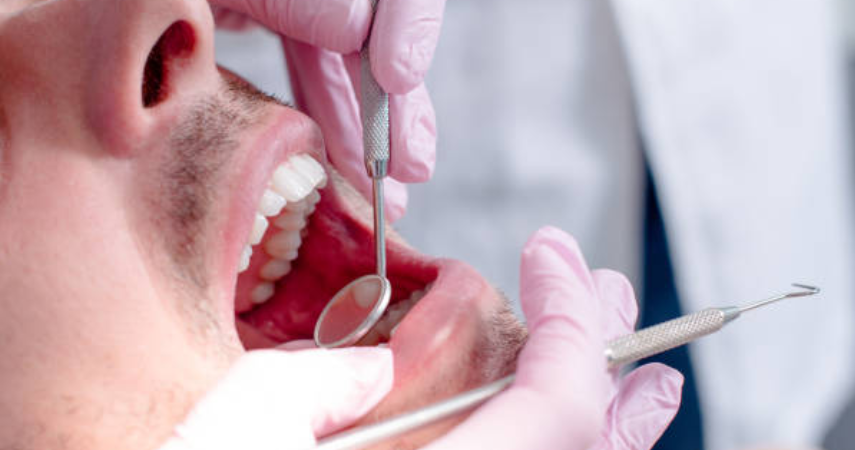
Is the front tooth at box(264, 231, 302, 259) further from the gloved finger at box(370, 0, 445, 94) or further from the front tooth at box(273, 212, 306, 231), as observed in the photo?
the gloved finger at box(370, 0, 445, 94)

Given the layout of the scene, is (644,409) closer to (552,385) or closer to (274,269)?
(552,385)

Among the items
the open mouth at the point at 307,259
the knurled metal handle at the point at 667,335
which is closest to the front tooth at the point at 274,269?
→ the open mouth at the point at 307,259

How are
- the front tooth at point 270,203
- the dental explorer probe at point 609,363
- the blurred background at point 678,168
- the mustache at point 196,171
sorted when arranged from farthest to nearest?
the blurred background at point 678,168 → the front tooth at point 270,203 → the mustache at point 196,171 → the dental explorer probe at point 609,363

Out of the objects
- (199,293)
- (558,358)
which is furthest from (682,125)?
(199,293)

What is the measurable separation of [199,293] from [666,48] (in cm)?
87

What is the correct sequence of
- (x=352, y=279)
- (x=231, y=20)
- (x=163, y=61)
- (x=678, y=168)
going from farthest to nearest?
(x=678, y=168), (x=231, y=20), (x=352, y=279), (x=163, y=61)

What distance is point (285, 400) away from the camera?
1.97 ft

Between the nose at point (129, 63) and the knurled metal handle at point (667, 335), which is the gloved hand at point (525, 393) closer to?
the knurled metal handle at point (667, 335)

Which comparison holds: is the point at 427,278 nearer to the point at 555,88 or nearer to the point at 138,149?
the point at 138,149

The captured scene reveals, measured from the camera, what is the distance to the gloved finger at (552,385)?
0.58 m

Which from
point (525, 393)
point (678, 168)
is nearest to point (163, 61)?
point (525, 393)

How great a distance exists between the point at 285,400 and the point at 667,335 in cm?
30

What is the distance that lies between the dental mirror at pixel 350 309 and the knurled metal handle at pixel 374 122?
11 centimetres

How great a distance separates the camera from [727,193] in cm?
124
